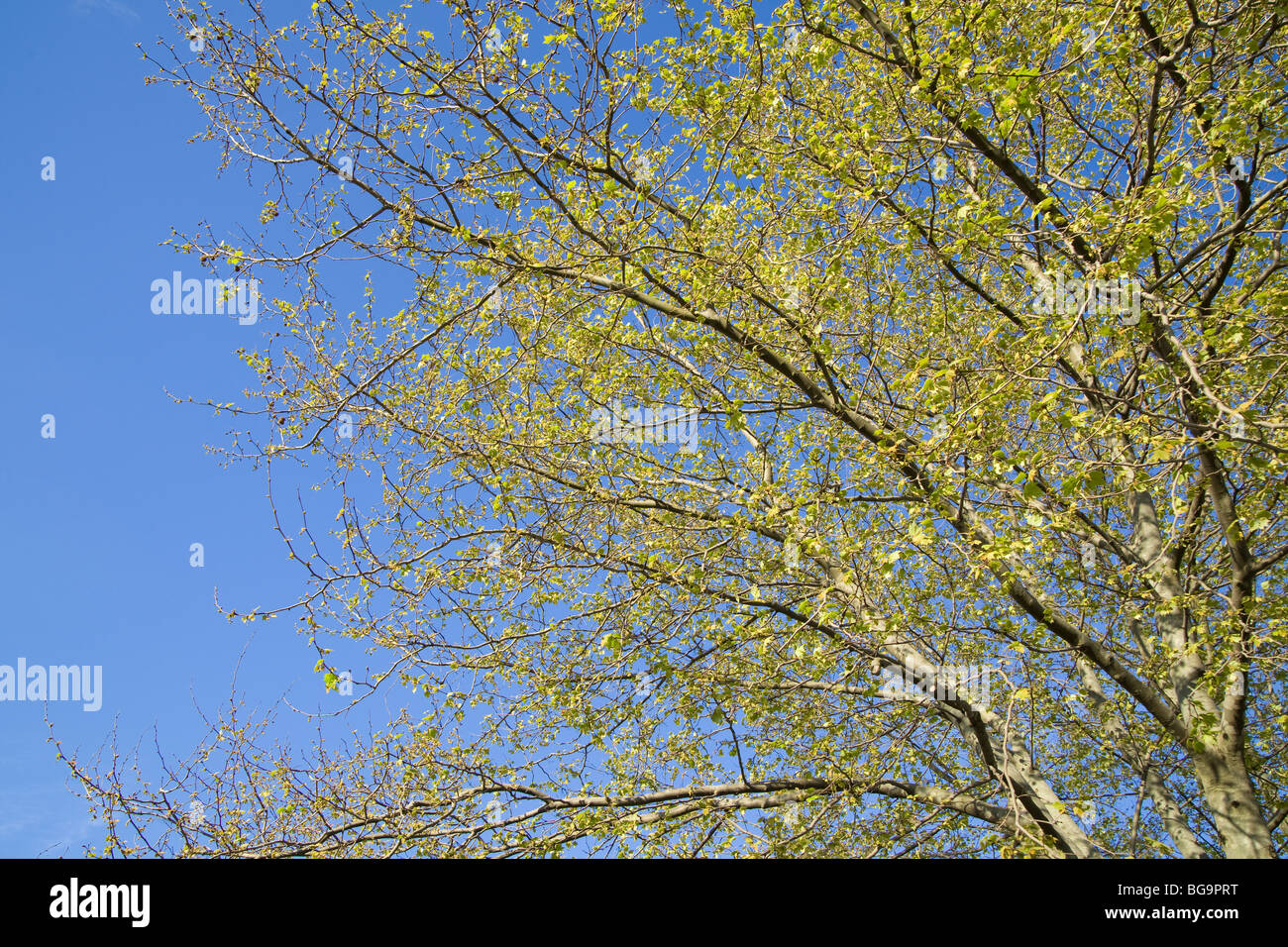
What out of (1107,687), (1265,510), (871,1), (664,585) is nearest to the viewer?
(664,585)

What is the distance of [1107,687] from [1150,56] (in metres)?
8.11

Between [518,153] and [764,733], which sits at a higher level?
[518,153]

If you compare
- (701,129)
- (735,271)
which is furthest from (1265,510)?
(701,129)

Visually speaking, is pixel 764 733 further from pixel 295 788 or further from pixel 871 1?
pixel 871 1

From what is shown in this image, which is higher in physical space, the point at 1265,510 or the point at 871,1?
the point at 871,1

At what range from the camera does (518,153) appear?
26.0 feet

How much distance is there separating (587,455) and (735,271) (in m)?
2.80

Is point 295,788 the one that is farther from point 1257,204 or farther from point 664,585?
point 1257,204

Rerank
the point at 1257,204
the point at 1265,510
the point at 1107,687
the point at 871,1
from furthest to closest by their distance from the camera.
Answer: the point at 1107,687, the point at 871,1, the point at 1265,510, the point at 1257,204
